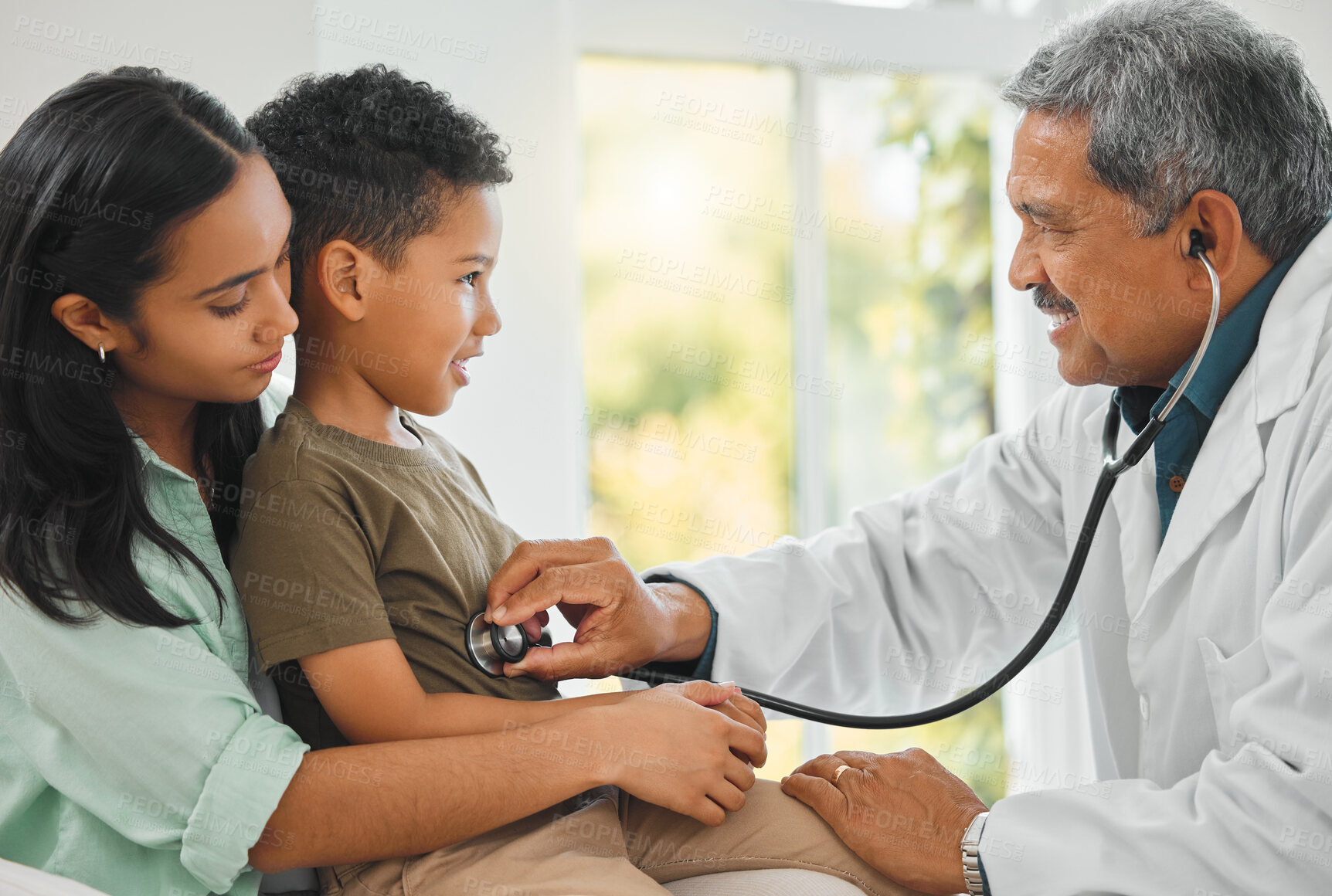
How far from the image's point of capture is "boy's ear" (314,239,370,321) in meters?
1.10

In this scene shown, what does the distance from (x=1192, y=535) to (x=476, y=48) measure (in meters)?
1.55

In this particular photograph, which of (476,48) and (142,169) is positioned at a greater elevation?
(476,48)

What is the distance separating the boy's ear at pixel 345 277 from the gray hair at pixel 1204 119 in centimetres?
89

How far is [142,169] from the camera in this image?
2.95 feet

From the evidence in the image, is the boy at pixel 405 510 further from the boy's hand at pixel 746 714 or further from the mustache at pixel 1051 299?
the mustache at pixel 1051 299

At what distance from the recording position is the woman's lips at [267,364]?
3.26ft

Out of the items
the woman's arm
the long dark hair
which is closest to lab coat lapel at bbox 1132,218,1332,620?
the woman's arm

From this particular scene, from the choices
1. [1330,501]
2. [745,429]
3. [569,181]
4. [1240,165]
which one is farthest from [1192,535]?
[745,429]

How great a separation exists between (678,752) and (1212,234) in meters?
0.90

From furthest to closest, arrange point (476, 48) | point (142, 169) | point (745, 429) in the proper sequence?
point (745, 429)
point (476, 48)
point (142, 169)

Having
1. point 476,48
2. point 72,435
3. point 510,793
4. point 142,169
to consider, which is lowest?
point 510,793

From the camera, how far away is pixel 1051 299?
1.39 metres

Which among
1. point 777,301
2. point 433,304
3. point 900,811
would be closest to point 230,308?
point 433,304

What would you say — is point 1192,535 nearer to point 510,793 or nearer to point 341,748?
point 510,793
